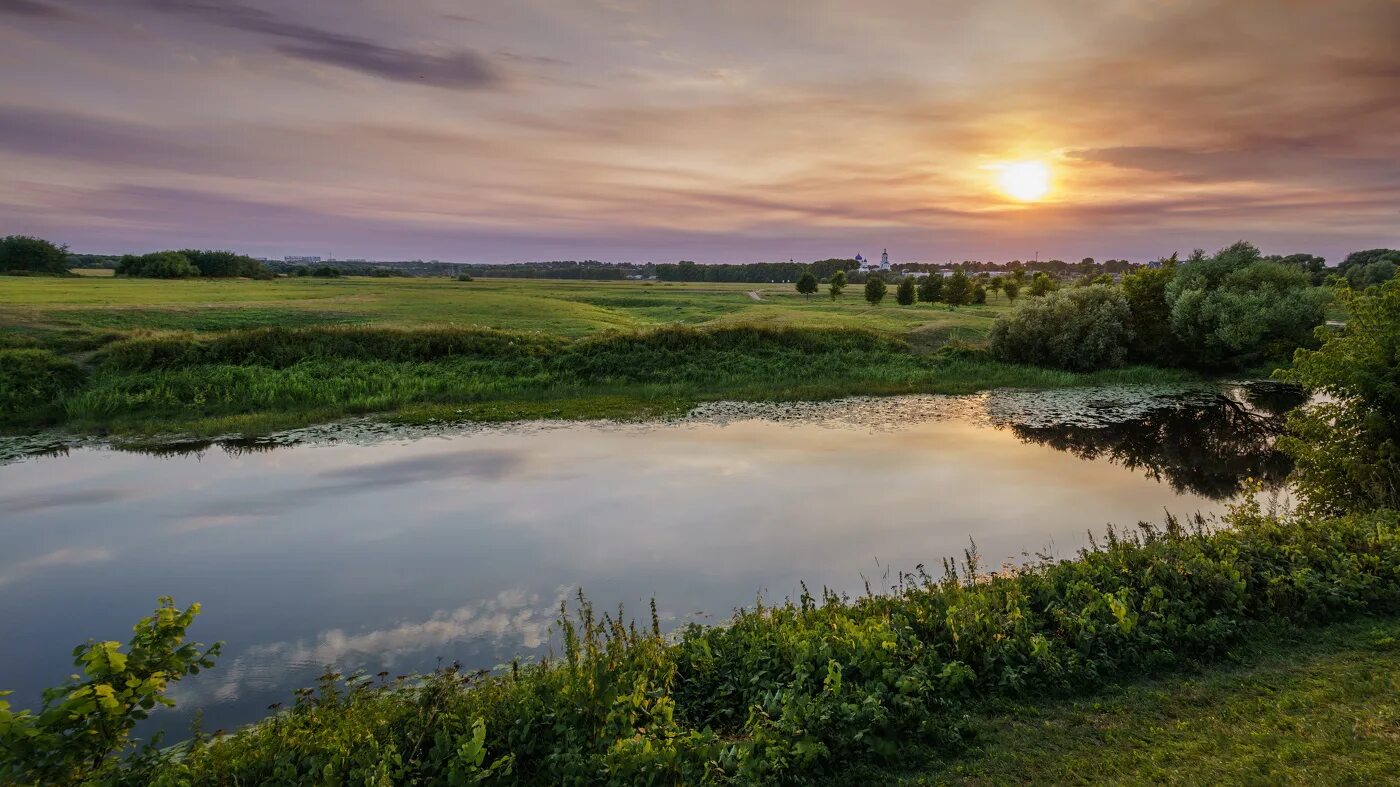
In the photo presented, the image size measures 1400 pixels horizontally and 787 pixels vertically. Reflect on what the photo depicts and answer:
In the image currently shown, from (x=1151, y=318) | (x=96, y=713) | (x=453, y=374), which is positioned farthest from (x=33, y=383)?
(x=1151, y=318)

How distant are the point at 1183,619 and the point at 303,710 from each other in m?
11.2

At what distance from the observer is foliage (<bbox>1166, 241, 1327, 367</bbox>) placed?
36688 mm

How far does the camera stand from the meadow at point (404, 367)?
86.4ft

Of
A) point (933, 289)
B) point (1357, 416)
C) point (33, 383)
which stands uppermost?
point (933, 289)

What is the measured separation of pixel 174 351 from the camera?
103ft

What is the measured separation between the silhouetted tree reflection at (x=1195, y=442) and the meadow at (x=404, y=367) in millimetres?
7128

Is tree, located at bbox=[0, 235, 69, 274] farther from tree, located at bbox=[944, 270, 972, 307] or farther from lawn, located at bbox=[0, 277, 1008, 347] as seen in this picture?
tree, located at bbox=[944, 270, 972, 307]

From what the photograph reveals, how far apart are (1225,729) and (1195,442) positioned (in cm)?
2174

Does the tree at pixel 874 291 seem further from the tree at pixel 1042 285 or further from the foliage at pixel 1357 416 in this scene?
the foliage at pixel 1357 416

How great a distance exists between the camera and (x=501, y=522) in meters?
15.6

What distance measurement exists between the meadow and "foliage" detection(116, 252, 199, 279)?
1687 inches

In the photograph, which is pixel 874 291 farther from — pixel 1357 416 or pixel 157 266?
pixel 157 266

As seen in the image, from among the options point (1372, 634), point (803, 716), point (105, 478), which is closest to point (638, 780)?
point (803, 716)

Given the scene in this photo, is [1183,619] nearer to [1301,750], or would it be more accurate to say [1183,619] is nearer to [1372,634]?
[1372,634]
